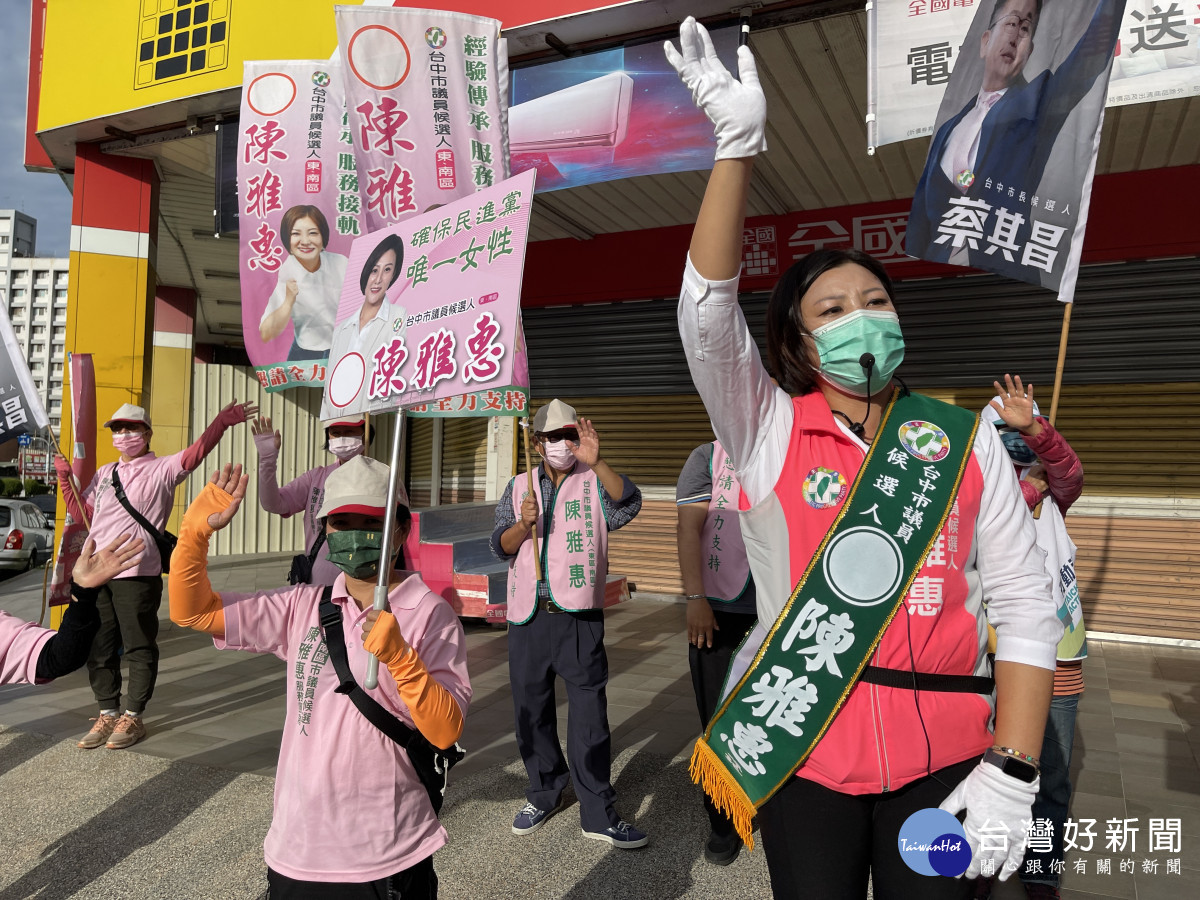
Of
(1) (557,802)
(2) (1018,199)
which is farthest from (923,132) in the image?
(1) (557,802)

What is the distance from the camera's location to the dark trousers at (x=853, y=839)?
1.55 meters

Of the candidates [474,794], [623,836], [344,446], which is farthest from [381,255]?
[474,794]

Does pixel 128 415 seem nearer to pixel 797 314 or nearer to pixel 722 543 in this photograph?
pixel 722 543

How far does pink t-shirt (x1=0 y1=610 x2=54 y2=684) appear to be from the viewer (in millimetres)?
2305

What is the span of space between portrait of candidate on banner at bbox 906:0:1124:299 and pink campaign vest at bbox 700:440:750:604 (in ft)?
4.22

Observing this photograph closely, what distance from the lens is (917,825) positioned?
1.50m

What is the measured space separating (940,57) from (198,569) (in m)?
4.74

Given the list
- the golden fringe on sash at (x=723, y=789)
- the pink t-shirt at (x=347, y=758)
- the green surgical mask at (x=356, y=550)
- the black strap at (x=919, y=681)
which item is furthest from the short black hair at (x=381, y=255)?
the black strap at (x=919, y=681)

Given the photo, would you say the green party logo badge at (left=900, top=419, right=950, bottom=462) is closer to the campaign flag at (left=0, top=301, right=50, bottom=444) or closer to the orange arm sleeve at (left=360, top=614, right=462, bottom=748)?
the orange arm sleeve at (left=360, top=614, right=462, bottom=748)

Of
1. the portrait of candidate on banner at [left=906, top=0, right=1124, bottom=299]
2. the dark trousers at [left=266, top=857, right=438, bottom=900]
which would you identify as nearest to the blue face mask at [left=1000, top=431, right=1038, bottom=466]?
the portrait of candidate on banner at [left=906, top=0, right=1124, bottom=299]

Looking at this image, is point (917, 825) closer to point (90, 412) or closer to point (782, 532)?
point (782, 532)

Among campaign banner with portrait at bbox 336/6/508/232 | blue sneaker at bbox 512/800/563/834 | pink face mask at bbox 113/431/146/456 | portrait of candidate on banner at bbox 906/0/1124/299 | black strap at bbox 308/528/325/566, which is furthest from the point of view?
pink face mask at bbox 113/431/146/456

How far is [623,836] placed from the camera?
361cm

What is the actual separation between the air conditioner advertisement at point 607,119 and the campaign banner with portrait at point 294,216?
1.31 metres
